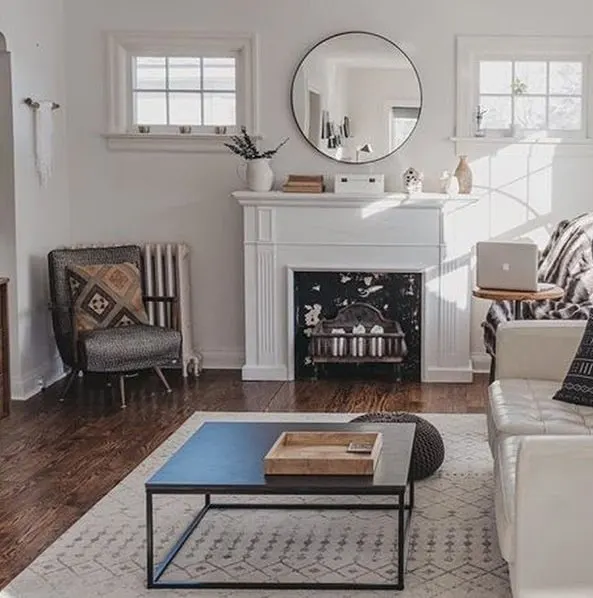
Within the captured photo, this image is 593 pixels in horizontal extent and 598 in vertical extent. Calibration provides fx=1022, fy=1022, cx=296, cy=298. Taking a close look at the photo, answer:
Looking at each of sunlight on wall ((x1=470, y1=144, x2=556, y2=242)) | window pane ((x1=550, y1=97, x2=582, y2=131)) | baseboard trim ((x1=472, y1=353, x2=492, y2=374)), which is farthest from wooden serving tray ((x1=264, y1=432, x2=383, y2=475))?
window pane ((x1=550, y1=97, x2=582, y2=131))

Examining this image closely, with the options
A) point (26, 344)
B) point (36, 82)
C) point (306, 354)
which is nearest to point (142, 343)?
point (26, 344)

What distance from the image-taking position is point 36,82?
6141 mm

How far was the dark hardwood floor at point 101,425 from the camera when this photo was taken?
12.5ft

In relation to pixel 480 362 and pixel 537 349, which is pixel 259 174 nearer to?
pixel 480 362

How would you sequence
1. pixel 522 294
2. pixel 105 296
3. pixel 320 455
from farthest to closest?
pixel 105 296
pixel 522 294
pixel 320 455

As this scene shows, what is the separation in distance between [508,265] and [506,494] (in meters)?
2.55

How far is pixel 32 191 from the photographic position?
611 cm

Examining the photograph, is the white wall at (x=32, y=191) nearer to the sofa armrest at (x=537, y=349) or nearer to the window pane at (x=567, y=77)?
the sofa armrest at (x=537, y=349)

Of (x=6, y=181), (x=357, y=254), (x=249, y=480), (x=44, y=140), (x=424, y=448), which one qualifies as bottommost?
(x=424, y=448)

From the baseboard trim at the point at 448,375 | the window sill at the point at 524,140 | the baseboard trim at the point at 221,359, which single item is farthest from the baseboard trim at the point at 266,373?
the window sill at the point at 524,140

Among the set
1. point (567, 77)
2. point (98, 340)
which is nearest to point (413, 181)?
point (567, 77)

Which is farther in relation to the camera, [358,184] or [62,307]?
[358,184]

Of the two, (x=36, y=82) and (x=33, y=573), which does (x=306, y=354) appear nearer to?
(x=36, y=82)

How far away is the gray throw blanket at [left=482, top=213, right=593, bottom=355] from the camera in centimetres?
562
